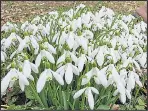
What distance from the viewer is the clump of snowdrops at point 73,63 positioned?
7.70ft

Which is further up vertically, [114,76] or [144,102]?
[114,76]

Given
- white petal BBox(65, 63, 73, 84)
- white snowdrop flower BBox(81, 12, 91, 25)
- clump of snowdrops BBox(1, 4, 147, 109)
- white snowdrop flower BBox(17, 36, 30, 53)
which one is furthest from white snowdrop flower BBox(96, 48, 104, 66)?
white snowdrop flower BBox(81, 12, 91, 25)

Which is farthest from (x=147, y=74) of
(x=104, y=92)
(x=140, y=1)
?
(x=140, y=1)

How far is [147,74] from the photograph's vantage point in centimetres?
309

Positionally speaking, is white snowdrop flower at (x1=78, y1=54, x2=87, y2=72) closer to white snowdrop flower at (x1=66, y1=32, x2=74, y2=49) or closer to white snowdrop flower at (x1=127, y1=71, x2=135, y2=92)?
white snowdrop flower at (x1=66, y1=32, x2=74, y2=49)

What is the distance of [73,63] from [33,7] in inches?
226

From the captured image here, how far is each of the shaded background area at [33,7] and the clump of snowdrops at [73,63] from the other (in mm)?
4243

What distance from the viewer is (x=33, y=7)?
8.41m

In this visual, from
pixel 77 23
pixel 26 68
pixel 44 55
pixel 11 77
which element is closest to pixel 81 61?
pixel 44 55

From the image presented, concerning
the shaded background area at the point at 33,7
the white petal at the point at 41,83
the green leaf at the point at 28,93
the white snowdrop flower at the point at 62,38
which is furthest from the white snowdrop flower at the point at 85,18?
the shaded background area at the point at 33,7

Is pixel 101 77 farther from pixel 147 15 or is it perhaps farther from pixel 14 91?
pixel 147 15

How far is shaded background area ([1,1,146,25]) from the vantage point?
24.8ft

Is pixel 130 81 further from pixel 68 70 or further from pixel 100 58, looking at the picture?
pixel 68 70

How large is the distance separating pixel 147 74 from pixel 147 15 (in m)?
0.78
